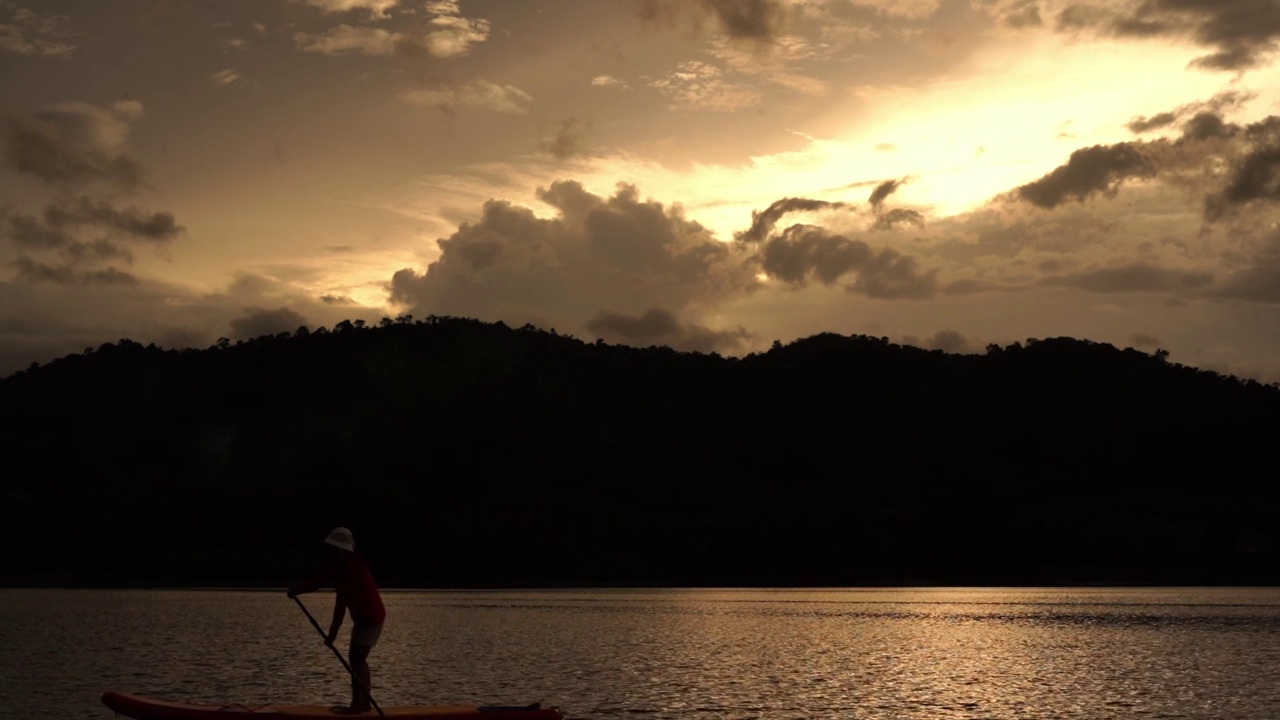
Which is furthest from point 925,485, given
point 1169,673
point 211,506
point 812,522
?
point 1169,673

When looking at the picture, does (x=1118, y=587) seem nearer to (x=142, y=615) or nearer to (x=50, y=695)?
(x=142, y=615)

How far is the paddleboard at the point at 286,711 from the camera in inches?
1091

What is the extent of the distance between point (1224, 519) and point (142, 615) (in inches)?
5450

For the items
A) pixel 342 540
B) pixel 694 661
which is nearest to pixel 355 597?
pixel 342 540

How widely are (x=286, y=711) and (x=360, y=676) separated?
7.11 feet

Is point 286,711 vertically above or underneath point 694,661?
above

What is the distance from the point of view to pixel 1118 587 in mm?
157375

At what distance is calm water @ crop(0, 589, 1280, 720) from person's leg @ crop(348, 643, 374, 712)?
851 cm

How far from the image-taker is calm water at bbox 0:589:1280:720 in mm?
37750

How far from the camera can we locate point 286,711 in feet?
90.7

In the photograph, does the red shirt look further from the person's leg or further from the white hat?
the person's leg

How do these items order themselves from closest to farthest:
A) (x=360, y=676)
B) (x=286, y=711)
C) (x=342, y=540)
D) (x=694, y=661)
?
(x=342, y=540) → (x=360, y=676) → (x=286, y=711) → (x=694, y=661)

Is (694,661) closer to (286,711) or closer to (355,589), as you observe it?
(286,711)

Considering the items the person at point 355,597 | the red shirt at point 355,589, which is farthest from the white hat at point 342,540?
the red shirt at point 355,589
